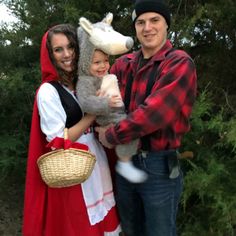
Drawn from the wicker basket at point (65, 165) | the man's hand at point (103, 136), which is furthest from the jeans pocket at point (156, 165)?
the wicker basket at point (65, 165)

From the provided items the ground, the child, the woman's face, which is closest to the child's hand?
the child

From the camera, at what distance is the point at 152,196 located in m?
2.61

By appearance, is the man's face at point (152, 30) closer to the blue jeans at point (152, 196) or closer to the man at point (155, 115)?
the man at point (155, 115)

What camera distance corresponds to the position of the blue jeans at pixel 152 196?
2.57m

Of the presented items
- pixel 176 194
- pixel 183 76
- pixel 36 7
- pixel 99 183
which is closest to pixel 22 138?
pixel 36 7

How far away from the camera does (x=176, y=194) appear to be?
2719 millimetres

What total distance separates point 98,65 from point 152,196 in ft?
2.80

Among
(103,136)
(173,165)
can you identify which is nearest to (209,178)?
(173,165)

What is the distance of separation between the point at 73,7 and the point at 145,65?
5.48 feet

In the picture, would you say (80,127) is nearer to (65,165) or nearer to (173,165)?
(65,165)

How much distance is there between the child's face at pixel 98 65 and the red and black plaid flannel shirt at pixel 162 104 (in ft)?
0.69

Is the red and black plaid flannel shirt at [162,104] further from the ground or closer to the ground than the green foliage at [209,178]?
further from the ground

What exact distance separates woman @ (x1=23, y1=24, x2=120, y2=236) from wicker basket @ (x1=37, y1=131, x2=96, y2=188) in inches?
6.4

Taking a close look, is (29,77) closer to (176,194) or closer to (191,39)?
(191,39)
